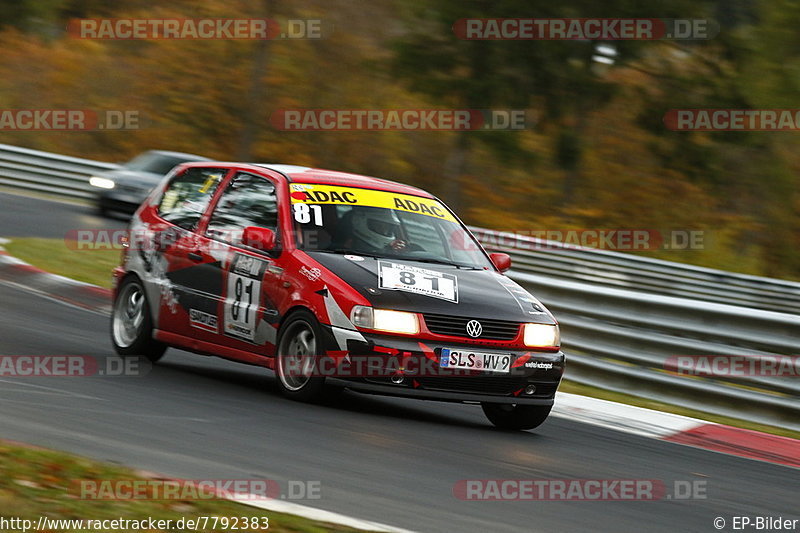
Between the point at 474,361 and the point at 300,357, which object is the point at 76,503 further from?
the point at 474,361

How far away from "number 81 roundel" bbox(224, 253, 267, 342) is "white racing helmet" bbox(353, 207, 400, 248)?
72 cm

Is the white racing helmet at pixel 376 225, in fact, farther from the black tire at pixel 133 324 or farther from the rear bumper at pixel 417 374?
the black tire at pixel 133 324

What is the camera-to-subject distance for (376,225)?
895 cm

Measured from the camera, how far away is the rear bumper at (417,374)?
7918mm

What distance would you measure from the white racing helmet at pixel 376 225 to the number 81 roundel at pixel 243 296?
2.37 feet

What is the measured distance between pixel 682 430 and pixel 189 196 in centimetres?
415

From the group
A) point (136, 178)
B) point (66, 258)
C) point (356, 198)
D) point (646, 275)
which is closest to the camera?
point (356, 198)

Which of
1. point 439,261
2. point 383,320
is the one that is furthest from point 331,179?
point 383,320

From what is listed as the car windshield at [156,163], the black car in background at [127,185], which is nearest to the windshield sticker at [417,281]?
the black car in background at [127,185]

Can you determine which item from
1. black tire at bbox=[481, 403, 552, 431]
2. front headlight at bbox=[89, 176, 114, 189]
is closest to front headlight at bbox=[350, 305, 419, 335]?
black tire at bbox=[481, 403, 552, 431]

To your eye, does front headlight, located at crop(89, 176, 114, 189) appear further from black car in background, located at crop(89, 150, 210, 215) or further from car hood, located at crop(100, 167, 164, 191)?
car hood, located at crop(100, 167, 164, 191)

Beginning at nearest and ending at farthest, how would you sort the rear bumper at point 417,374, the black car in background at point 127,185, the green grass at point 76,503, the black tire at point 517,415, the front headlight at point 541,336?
the green grass at point 76,503, the rear bumper at point 417,374, the front headlight at point 541,336, the black tire at point 517,415, the black car in background at point 127,185

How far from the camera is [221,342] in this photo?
903 centimetres

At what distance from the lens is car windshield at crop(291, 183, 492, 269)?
8711 millimetres
